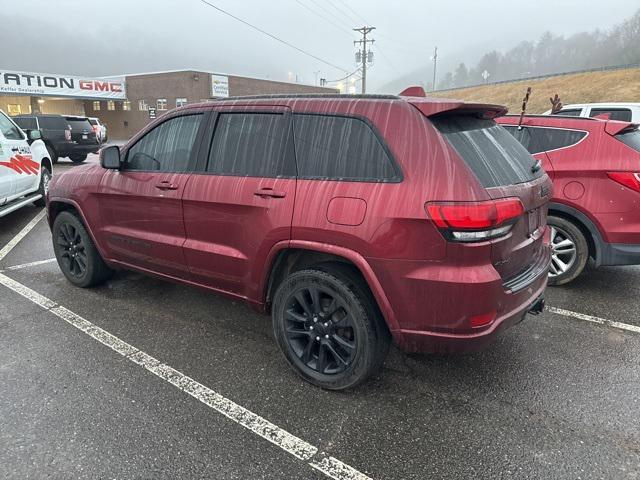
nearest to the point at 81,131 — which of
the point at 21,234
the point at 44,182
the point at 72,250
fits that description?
the point at 44,182

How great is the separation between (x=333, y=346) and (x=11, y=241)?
18.3ft

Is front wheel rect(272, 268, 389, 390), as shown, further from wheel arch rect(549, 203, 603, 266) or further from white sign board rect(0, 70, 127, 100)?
white sign board rect(0, 70, 127, 100)

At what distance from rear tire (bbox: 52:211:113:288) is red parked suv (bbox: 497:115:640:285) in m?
4.35

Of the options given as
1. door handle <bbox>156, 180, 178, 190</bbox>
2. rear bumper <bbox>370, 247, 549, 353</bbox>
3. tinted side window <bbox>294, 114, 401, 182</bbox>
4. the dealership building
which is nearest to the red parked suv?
rear bumper <bbox>370, 247, 549, 353</bbox>

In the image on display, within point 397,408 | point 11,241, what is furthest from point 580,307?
point 11,241

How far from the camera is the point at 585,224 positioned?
4.23 meters

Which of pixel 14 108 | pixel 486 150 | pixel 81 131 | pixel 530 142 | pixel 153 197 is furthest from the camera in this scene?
pixel 14 108

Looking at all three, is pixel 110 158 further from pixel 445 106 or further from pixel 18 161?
→ pixel 18 161

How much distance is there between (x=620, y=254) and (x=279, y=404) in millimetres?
3299

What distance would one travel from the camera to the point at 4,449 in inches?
92.4

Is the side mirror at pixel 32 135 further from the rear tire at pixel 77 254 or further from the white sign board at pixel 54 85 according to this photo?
the white sign board at pixel 54 85

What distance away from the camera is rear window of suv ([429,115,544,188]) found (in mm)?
2514

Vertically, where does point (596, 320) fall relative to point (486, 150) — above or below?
below

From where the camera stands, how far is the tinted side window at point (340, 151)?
2.57 m
